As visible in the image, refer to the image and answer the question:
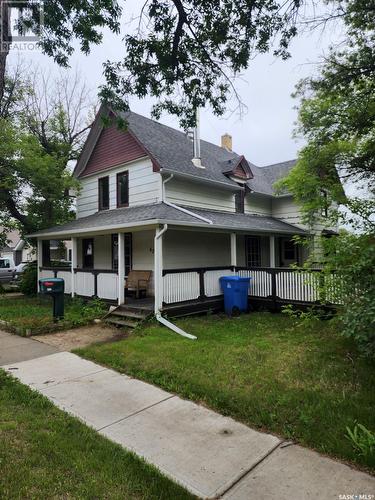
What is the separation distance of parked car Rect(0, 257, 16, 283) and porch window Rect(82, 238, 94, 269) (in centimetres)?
1017

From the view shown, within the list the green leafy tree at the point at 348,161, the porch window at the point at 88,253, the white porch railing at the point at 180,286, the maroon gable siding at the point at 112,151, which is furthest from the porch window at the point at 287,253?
the porch window at the point at 88,253

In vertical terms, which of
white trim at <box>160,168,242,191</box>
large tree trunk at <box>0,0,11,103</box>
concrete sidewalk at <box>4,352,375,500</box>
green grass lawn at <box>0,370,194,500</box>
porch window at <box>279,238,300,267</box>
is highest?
large tree trunk at <box>0,0,11,103</box>

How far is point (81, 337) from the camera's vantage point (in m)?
7.85

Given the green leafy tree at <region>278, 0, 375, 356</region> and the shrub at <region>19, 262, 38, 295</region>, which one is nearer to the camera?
the green leafy tree at <region>278, 0, 375, 356</region>

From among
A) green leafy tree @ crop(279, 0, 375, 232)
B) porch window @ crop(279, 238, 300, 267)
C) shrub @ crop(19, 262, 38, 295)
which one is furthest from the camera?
porch window @ crop(279, 238, 300, 267)

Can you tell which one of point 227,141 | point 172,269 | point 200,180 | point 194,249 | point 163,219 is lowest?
point 172,269

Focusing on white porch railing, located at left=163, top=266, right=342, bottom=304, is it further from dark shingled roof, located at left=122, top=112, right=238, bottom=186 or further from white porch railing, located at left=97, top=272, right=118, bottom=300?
dark shingled roof, located at left=122, top=112, right=238, bottom=186

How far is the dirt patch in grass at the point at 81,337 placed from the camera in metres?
7.23

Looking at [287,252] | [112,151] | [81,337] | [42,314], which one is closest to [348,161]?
[287,252]

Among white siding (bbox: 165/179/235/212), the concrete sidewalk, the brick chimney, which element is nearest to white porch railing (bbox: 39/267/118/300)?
white siding (bbox: 165/179/235/212)

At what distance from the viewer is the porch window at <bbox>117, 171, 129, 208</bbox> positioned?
43.0 ft

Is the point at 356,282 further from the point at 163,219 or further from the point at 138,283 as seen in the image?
the point at 138,283

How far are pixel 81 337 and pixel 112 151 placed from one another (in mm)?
8627

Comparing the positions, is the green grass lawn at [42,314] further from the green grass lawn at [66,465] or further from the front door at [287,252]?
the front door at [287,252]
